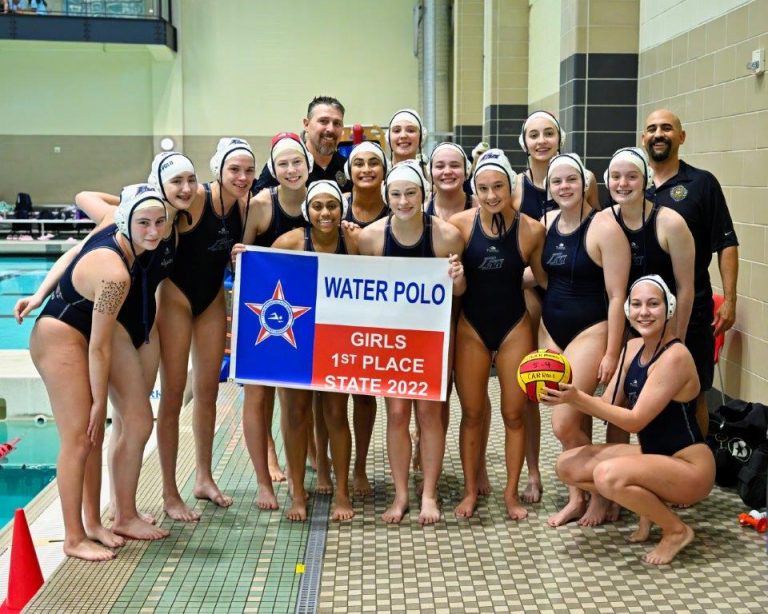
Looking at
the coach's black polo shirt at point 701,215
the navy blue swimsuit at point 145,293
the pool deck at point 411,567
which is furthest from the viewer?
the coach's black polo shirt at point 701,215

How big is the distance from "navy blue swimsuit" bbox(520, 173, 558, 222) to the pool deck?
1.61 m

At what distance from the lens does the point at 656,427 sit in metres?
4.34

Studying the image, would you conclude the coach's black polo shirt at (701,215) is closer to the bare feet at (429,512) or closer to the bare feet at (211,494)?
the bare feet at (429,512)

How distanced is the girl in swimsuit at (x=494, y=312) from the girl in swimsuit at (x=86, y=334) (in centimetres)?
159

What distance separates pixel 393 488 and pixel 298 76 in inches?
804

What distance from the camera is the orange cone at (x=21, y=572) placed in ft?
13.8

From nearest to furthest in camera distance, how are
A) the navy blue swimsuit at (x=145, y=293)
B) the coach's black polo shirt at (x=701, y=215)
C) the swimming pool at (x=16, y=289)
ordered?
the navy blue swimsuit at (x=145, y=293)
the coach's black polo shirt at (x=701, y=215)
the swimming pool at (x=16, y=289)

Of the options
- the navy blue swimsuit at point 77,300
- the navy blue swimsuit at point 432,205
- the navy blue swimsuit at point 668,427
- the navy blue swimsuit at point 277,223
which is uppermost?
the navy blue swimsuit at point 432,205

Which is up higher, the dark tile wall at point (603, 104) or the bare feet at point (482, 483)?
the dark tile wall at point (603, 104)

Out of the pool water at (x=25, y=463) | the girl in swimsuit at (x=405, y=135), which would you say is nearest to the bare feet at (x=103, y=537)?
the girl in swimsuit at (x=405, y=135)

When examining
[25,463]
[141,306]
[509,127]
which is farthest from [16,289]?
[141,306]

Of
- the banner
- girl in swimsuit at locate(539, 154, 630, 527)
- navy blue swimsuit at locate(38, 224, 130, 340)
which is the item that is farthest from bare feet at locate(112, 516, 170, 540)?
girl in swimsuit at locate(539, 154, 630, 527)

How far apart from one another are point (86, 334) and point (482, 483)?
2361 mm

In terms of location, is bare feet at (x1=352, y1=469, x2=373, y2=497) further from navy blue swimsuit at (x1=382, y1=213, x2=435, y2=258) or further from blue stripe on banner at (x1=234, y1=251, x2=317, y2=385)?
navy blue swimsuit at (x1=382, y1=213, x2=435, y2=258)
